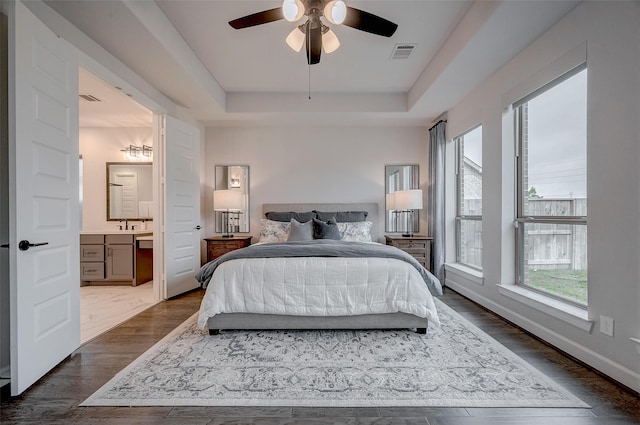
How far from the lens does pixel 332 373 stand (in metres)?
1.87

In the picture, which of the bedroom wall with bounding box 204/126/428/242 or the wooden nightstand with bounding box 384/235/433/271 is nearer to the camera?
the wooden nightstand with bounding box 384/235/433/271

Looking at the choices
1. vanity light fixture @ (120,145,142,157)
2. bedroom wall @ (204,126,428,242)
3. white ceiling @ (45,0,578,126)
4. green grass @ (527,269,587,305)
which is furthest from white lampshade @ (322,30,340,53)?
vanity light fixture @ (120,145,142,157)

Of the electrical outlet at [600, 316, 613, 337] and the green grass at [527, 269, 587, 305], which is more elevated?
the green grass at [527, 269, 587, 305]

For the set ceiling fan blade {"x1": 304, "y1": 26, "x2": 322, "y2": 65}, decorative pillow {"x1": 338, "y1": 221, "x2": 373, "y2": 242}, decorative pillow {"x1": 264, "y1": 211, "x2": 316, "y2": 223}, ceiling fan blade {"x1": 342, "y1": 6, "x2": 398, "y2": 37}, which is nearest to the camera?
ceiling fan blade {"x1": 342, "y1": 6, "x2": 398, "y2": 37}

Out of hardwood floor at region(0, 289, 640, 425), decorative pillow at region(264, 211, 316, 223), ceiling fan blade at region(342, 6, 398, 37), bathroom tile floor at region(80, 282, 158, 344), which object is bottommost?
bathroom tile floor at region(80, 282, 158, 344)

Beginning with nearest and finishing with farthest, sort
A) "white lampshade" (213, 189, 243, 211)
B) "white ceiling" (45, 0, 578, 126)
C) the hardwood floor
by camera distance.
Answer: the hardwood floor
"white ceiling" (45, 0, 578, 126)
"white lampshade" (213, 189, 243, 211)

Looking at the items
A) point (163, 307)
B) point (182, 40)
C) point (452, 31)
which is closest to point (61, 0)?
point (182, 40)

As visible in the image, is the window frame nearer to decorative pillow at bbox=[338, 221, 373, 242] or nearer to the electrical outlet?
decorative pillow at bbox=[338, 221, 373, 242]

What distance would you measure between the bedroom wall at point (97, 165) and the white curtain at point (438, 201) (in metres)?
5.05

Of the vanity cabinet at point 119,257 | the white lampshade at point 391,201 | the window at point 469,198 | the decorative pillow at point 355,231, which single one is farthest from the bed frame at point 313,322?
the vanity cabinet at point 119,257

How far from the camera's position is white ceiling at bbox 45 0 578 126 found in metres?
2.29

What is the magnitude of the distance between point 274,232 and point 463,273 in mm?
2654

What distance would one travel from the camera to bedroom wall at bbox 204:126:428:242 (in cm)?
484

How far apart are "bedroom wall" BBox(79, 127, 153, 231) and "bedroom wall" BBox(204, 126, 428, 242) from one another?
5.04 ft
